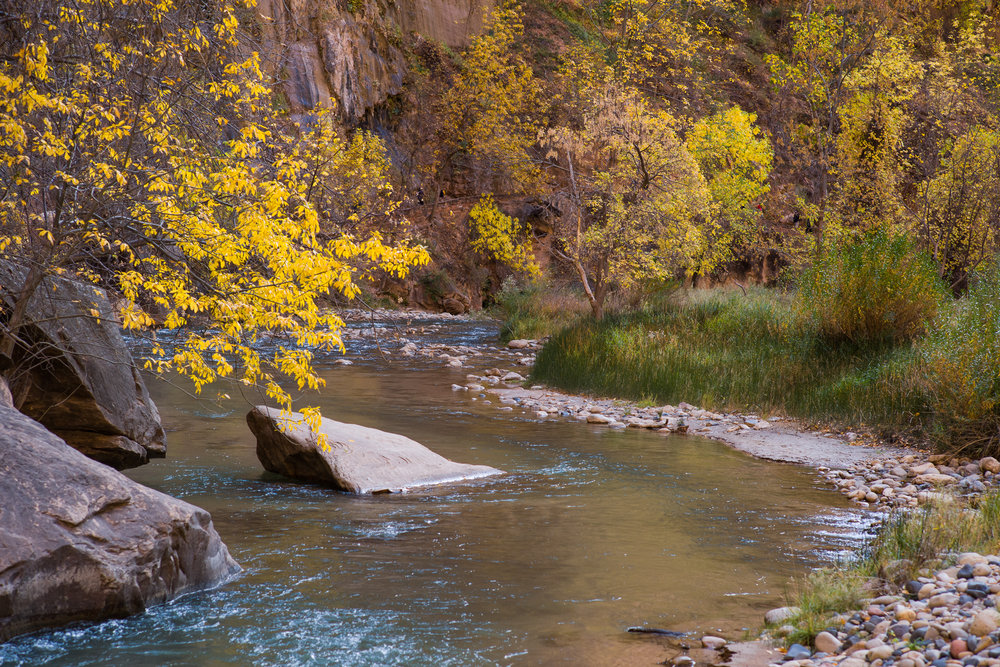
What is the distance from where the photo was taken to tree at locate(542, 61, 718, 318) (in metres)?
19.0

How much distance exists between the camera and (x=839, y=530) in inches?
279

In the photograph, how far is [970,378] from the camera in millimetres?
9008

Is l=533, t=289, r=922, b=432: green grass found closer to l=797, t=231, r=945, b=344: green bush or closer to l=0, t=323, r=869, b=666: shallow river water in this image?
l=797, t=231, r=945, b=344: green bush

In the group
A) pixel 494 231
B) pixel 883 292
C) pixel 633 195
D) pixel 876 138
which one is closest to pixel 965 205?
pixel 876 138

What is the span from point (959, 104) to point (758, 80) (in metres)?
19.2

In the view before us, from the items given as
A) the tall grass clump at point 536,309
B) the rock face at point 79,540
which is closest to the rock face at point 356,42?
the tall grass clump at point 536,309

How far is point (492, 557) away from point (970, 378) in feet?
19.4

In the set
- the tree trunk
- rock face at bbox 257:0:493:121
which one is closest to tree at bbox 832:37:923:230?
rock face at bbox 257:0:493:121

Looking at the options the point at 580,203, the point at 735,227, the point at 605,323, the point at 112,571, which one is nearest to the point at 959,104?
the point at 735,227

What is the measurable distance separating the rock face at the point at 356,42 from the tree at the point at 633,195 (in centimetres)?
1106

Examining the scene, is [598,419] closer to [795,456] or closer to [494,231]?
[795,456]

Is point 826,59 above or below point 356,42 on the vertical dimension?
below

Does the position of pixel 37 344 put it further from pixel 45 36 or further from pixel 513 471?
pixel 513 471

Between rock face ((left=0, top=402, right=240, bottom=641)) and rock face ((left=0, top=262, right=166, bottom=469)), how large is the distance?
6.17 ft
